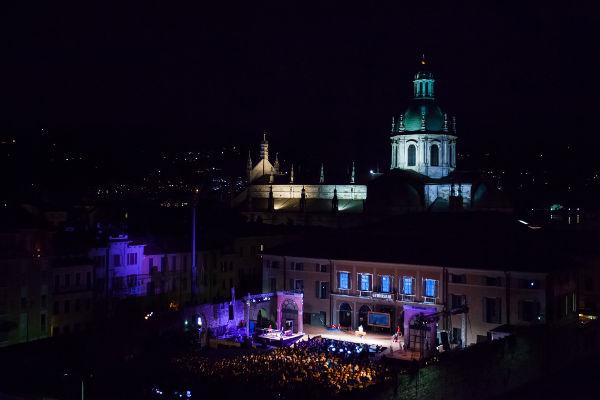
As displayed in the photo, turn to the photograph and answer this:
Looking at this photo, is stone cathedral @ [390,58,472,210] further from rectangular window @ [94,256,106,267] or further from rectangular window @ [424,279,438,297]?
rectangular window @ [94,256,106,267]

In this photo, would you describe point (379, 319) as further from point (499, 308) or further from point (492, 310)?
point (499, 308)

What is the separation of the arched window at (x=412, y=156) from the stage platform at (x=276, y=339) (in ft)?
→ 171

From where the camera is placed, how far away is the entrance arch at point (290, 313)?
53644mm

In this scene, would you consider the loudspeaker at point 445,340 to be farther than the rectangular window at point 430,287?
No

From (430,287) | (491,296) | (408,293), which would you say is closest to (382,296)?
(408,293)

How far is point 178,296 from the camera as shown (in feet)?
212

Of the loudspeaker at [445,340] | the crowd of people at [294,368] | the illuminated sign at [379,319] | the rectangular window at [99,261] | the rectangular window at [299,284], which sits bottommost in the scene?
the loudspeaker at [445,340]

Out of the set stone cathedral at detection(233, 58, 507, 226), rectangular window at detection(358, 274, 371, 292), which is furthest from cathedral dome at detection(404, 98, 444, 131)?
rectangular window at detection(358, 274, 371, 292)

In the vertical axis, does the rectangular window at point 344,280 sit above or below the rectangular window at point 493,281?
below

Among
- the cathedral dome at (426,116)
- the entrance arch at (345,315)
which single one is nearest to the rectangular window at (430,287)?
the entrance arch at (345,315)

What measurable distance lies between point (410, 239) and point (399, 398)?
87.9 ft

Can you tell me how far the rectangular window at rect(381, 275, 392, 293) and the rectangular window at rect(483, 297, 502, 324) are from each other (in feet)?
23.0

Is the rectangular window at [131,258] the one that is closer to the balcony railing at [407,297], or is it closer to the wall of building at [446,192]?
the balcony railing at [407,297]

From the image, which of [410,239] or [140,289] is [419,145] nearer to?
[410,239]
